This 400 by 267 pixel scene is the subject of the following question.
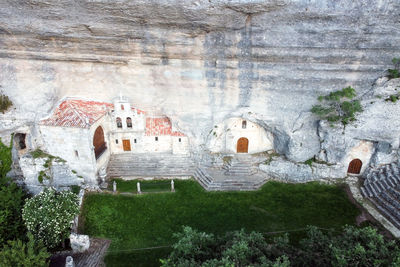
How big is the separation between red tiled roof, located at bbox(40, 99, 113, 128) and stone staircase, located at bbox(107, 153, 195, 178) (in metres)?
4.19

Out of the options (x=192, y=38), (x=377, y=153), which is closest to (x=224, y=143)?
(x=192, y=38)

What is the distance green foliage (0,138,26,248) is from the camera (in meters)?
16.8

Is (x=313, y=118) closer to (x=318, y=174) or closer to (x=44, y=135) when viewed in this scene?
(x=318, y=174)

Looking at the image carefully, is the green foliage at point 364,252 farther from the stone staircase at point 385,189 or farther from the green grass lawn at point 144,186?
the green grass lawn at point 144,186

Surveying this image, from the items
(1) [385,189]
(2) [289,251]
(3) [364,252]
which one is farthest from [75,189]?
(1) [385,189]

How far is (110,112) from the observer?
2042 cm

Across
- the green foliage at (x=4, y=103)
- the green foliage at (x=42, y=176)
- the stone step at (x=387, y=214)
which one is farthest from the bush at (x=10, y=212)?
the stone step at (x=387, y=214)

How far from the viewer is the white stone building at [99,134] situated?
733 inches

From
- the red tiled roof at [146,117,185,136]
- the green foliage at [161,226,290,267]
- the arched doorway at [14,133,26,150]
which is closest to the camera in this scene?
the green foliage at [161,226,290,267]

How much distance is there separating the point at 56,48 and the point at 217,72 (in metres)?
10.0

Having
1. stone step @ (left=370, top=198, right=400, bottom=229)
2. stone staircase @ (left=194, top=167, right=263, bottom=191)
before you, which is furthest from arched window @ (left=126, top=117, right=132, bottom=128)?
stone step @ (left=370, top=198, right=400, bottom=229)

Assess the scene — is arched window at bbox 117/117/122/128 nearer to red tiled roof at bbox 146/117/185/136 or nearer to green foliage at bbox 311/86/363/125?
red tiled roof at bbox 146/117/185/136

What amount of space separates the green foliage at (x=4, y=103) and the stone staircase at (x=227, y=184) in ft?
46.4

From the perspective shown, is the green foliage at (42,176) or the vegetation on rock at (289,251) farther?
the green foliage at (42,176)
